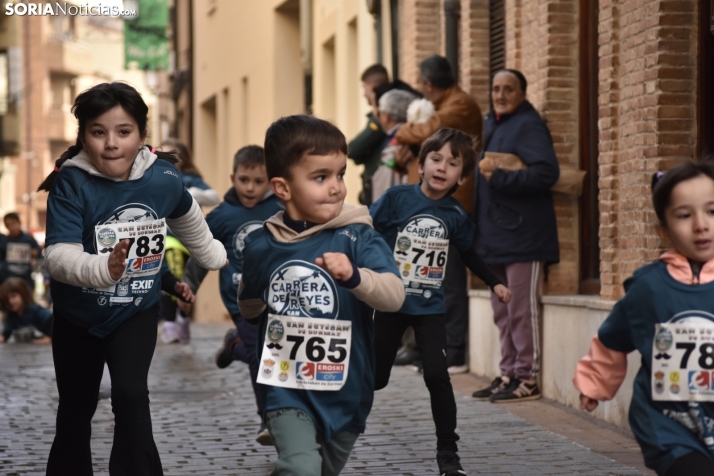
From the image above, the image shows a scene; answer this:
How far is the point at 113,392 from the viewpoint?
5.01m

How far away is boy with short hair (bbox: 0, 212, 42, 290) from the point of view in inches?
784

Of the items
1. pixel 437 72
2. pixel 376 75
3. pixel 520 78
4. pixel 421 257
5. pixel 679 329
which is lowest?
pixel 679 329

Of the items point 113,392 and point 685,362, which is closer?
point 685,362

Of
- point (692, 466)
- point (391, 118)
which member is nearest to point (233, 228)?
point (391, 118)

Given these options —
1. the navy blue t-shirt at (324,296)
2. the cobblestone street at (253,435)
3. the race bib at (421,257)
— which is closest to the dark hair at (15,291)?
the cobblestone street at (253,435)

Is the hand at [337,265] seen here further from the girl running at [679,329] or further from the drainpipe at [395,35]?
the drainpipe at [395,35]

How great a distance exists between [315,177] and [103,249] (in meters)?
1.08

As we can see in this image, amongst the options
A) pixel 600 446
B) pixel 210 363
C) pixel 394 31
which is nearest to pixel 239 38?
pixel 394 31

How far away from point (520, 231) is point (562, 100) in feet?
3.60

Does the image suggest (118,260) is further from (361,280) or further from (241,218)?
(241,218)

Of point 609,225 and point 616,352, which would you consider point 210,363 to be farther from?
point 616,352

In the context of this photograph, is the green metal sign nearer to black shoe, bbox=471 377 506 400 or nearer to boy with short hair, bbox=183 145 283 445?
black shoe, bbox=471 377 506 400

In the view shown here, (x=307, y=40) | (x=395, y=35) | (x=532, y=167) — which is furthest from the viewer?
(x=307, y=40)

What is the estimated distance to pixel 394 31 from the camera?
1448 centimetres
